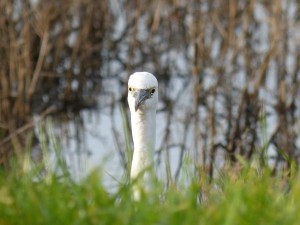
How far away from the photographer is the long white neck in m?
4.24

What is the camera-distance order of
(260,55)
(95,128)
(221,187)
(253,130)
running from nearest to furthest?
(221,187)
(253,130)
(95,128)
(260,55)

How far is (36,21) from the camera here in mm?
8047

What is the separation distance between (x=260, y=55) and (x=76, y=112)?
1.91 m

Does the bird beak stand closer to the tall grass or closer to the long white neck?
the long white neck

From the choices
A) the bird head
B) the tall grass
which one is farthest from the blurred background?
the tall grass

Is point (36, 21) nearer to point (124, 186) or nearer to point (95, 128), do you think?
point (95, 128)

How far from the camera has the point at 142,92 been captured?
432 centimetres

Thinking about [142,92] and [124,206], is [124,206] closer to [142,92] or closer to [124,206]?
[124,206]

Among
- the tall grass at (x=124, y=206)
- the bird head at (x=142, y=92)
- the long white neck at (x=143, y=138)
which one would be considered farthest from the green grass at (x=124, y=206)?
the bird head at (x=142, y=92)

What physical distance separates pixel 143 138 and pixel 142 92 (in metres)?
0.21

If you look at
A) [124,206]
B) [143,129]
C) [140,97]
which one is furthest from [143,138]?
[124,206]

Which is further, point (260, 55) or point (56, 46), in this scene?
point (260, 55)

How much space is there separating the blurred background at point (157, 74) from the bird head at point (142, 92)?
2078mm

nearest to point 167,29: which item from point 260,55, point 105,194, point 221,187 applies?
point 260,55
